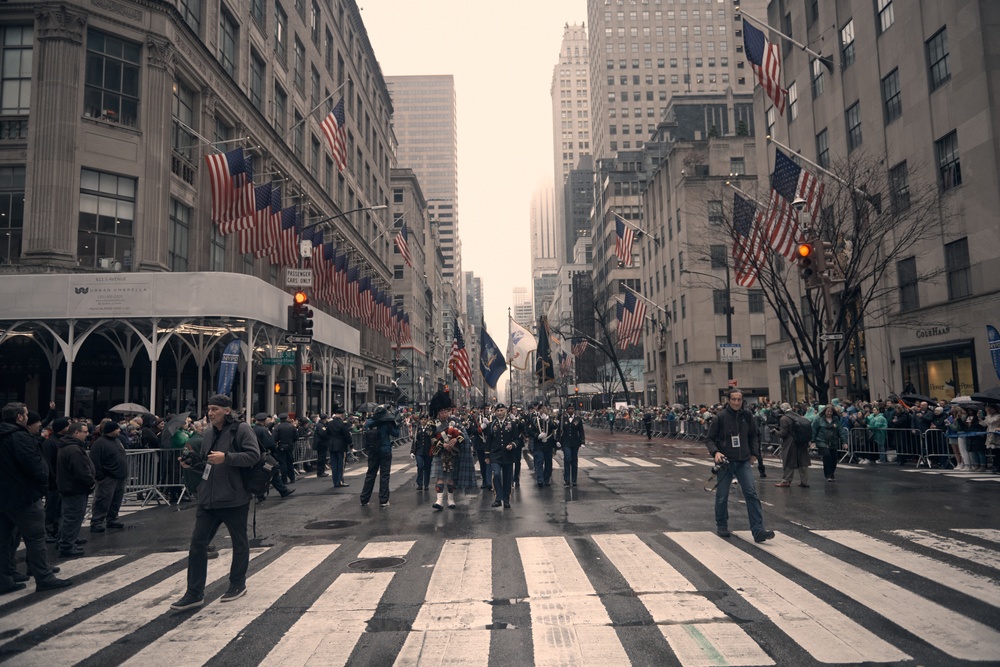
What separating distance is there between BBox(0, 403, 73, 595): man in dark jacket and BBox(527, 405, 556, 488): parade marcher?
9.43m

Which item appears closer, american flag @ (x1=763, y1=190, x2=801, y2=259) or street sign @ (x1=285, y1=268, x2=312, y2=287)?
street sign @ (x1=285, y1=268, x2=312, y2=287)

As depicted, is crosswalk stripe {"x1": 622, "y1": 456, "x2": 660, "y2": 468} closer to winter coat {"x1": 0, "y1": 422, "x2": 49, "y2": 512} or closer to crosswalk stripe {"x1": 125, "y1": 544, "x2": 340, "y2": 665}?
crosswalk stripe {"x1": 125, "y1": 544, "x2": 340, "y2": 665}

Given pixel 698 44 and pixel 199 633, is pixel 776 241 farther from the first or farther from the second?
pixel 698 44

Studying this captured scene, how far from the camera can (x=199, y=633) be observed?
5793 millimetres

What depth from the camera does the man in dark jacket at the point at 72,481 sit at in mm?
9094

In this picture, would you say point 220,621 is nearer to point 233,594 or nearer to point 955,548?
point 233,594

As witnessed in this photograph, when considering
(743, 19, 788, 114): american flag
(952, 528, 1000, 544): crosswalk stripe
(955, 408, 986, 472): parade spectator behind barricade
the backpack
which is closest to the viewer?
(952, 528, 1000, 544): crosswalk stripe

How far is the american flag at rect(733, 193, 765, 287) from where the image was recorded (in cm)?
2520

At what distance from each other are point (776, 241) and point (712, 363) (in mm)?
31533

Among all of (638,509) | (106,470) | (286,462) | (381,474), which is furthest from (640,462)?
(106,470)

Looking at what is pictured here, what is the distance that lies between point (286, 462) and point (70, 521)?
26.2 feet

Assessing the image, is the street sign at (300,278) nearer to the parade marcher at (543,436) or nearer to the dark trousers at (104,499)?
the parade marcher at (543,436)

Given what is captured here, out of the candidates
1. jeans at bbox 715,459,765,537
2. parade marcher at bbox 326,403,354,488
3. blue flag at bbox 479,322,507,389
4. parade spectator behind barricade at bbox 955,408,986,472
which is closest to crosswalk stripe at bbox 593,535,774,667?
jeans at bbox 715,459,765,537

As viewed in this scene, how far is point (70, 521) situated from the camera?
929 cm
